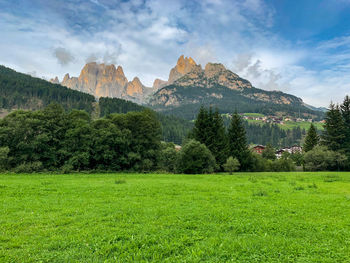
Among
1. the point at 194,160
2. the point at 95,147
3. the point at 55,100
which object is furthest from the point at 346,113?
the point at 55,100

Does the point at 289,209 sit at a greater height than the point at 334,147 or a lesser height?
lesser

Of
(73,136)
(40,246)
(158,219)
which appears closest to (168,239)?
(158,219)

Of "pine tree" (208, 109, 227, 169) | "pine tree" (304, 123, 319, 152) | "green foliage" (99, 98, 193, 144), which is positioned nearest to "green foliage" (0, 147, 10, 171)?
"pine tree" (208, 109, 227, 169)

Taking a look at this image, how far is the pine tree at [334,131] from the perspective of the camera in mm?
56094

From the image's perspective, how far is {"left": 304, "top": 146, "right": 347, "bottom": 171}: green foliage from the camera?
49500mm

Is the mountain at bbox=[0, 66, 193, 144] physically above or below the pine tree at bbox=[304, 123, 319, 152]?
above

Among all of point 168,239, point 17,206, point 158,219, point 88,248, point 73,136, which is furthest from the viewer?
point 73,136

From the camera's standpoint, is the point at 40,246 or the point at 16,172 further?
the point at 16,172

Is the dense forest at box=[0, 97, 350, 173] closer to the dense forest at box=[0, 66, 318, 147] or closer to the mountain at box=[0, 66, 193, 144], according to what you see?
the dense forest at box=[0, 66, 318, 147]

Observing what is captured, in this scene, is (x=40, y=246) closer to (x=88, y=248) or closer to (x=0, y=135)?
(x=88, y=248)

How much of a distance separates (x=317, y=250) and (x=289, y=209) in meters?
4.17

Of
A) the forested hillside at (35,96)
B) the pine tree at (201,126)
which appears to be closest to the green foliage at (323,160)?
the pine tree at (201,126)

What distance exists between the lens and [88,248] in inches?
222

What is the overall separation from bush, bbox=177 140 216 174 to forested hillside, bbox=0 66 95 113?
145365 mm
